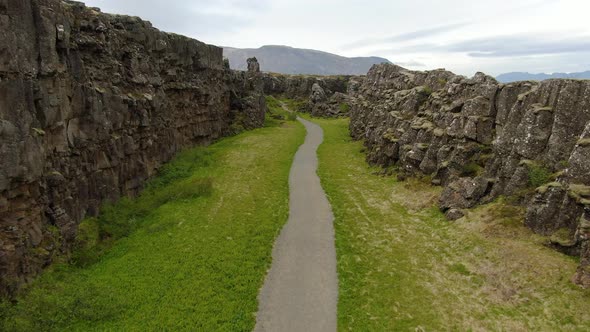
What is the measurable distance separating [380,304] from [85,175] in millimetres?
24275

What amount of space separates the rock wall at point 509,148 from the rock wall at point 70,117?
2872 centimetres

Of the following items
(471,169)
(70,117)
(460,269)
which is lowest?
(460,269)

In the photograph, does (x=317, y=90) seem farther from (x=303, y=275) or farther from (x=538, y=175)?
(x=303, y=275)

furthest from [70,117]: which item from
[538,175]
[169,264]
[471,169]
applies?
[538,175]

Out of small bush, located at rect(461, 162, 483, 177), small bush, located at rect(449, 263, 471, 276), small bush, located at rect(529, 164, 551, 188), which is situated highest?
small bush, located at rect(529, 164, 551, 188)

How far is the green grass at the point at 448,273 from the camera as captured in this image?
1953 centimetres

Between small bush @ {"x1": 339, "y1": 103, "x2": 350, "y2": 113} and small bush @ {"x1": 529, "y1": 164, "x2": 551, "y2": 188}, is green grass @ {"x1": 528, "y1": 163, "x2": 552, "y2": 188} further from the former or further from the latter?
small bush @ {"x1": 339, "y1": 103, "x2": 350, "y2": 113}

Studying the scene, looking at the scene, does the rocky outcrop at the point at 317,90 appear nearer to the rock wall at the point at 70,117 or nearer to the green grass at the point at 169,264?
the rock wall at the point at 70,117

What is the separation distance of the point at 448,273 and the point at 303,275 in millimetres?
9158

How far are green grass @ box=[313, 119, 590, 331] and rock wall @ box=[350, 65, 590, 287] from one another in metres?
1.36

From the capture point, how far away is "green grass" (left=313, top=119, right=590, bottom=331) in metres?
19.5

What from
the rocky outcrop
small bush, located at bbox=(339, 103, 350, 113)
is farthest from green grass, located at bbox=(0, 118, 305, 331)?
small bush, located at bbox=(339, 103, 350, 113)

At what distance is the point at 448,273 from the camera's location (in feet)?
78.6

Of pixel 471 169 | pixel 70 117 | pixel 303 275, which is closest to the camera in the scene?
pixel 303 275
